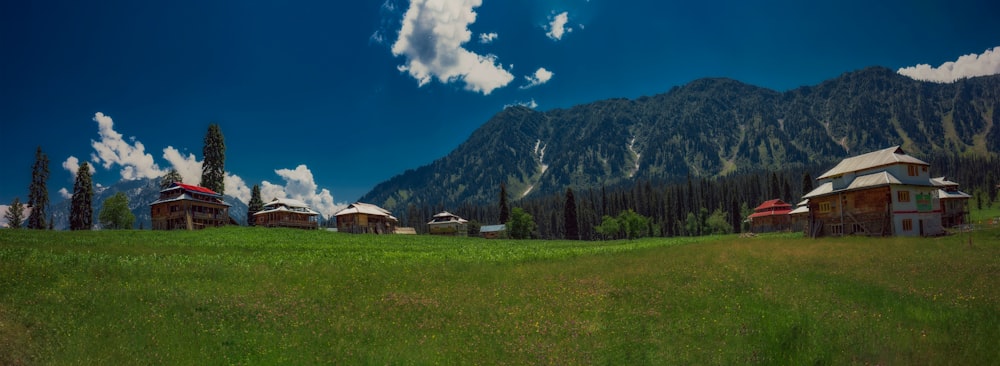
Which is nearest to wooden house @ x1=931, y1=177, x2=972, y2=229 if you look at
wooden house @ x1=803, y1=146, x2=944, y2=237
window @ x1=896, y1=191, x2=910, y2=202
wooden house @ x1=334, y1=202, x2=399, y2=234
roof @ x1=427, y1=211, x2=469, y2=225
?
→ wooden house @ x1=803, y1=146, x2=944, y2=237

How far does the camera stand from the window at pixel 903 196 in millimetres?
43438

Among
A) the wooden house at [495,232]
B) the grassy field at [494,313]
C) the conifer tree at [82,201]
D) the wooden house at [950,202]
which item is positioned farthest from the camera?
the wooden house at [495,232]

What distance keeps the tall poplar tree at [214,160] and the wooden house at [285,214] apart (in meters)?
8.57

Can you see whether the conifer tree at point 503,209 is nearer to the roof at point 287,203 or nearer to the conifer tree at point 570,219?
the conifer tree at point 570,219

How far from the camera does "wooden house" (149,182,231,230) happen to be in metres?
67.2

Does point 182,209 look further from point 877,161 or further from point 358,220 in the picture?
point 877,161

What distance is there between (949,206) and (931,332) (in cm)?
7638

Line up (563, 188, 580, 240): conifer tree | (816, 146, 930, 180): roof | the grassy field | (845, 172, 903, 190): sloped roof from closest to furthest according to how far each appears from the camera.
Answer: the grassy field → (845, 172, 903, 190): sloped roof → (816, 146, 930, 180): roof → (563, 188, 580, 240): conifer tree

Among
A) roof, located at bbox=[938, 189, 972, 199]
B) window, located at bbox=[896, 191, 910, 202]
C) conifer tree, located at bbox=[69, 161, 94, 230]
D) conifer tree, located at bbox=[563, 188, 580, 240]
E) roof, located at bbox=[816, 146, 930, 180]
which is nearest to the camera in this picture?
window, located at bbox=[896, 191, 910, 202]

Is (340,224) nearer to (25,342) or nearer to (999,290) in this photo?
(25,342)

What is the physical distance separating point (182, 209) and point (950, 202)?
11261 centimetres

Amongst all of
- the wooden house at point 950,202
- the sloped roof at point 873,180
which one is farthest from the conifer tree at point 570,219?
the sloped roof at point 873,180

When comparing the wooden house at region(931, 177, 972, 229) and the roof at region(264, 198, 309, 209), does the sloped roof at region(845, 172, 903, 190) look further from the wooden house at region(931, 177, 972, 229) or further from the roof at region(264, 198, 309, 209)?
the roof at region(264, 198, 309, 209)

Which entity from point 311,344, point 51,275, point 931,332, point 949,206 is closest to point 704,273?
point 931,332
